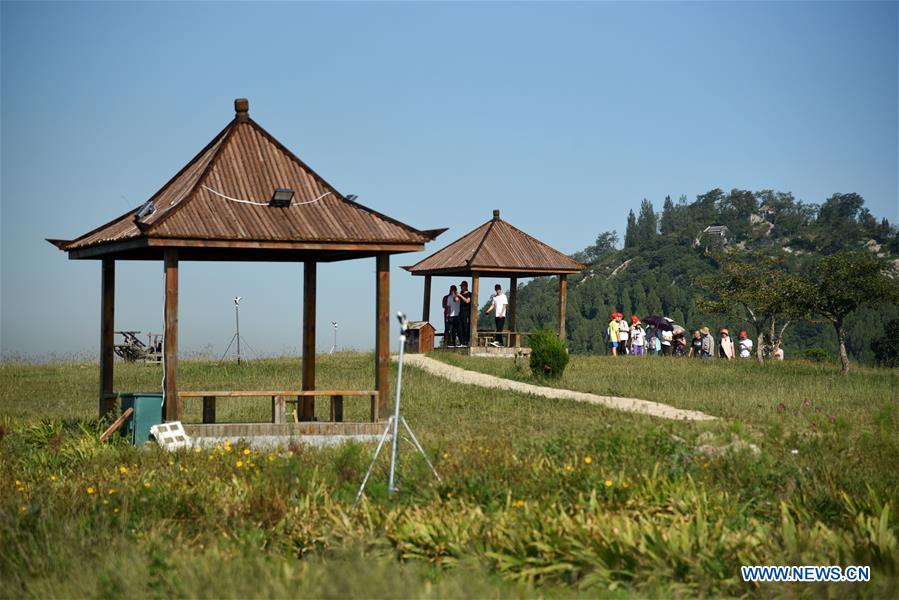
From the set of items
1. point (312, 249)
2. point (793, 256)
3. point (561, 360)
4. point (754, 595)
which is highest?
point (793, 256)

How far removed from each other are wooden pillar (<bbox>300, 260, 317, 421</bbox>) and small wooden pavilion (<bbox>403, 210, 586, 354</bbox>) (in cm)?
1207

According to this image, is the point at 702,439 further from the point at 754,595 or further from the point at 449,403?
the point at 449,403

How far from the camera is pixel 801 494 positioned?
9266 millimetres

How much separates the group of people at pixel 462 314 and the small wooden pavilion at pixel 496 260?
45 centimetres

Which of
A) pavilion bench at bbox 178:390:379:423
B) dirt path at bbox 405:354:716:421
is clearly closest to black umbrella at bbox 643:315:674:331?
dirt path at bbox 405:354:716:421

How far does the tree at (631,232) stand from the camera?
11621 centimetres

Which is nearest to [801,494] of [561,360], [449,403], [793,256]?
[449,403]

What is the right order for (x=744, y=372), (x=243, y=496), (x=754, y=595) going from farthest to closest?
1. (x=744, y=372)
2. (x=243, y=496)
3. (x=754, y=595)

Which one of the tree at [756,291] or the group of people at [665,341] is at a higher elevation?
the tree at [756,291]

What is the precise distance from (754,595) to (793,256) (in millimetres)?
95682

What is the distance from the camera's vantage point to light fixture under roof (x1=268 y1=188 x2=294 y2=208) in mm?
13578

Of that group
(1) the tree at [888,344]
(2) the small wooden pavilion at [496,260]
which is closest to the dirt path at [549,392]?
(2) the small wooden pavilion at [496,260]

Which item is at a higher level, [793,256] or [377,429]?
[793,256]

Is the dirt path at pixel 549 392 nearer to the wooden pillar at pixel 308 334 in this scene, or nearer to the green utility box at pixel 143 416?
the wooden pillar at pixel 308 334
